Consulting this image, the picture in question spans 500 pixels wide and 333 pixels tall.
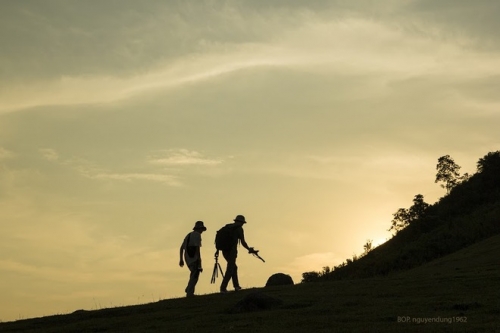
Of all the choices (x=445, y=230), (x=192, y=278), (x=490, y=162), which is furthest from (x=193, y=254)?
(x=490, y=162)

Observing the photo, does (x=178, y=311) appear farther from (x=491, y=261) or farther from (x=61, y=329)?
(x=491, y=261)

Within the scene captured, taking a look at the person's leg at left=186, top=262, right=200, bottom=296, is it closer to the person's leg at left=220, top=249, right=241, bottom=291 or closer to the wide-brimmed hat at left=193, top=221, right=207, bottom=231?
the person's leg at left=220, top=249, right=241, bottom=291

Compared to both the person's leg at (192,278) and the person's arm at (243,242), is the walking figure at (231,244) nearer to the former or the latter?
the person's arm at (243,242)

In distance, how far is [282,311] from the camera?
23.5 meters

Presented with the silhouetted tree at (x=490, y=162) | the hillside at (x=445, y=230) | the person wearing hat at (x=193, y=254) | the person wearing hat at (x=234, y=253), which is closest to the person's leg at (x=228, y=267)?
the person wearing hat at (x=234, y=253)

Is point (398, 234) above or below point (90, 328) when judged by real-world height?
above

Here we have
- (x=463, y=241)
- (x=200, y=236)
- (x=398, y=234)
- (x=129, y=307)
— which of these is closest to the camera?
(x=129, y=307)

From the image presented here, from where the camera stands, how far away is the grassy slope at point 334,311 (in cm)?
2025

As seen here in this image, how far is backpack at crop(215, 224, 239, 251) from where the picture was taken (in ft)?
101

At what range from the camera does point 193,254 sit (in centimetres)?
3100

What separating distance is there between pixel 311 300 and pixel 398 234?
55694mm

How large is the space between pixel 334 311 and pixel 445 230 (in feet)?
145

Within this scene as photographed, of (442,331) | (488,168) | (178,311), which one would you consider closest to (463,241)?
(488,168)

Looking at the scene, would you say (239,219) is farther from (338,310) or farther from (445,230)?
(445,230)
